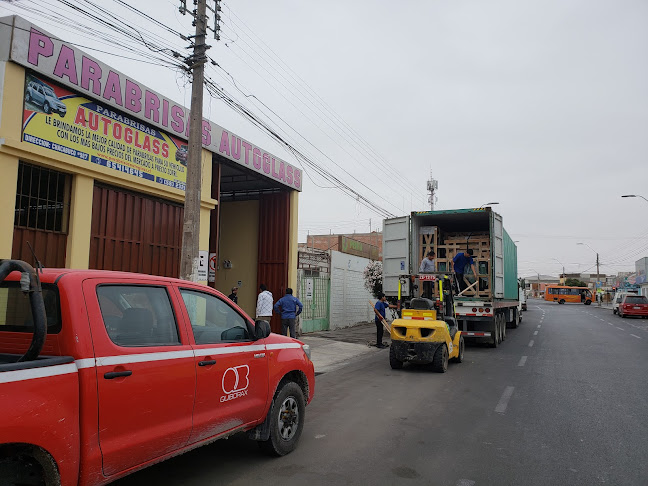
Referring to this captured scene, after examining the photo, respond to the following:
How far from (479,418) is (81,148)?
26.7ft

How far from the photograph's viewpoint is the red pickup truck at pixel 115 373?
266 cm

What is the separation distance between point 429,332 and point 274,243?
7.96 m

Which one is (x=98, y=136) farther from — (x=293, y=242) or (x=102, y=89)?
(x=293, y=242)

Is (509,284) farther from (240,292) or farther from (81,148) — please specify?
(81,148)

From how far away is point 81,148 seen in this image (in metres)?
8.79

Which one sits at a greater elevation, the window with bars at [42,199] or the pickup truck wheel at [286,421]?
the window with bars at [42,199]

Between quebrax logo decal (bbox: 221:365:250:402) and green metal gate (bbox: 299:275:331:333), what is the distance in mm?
12552

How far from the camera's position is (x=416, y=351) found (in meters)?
9.73

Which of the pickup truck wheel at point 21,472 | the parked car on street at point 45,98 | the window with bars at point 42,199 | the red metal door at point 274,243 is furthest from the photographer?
the red metal door at point 274,243

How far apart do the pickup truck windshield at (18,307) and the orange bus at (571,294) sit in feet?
225

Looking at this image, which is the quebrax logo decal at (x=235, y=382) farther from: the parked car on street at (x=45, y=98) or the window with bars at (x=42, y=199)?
the parked car on street at (x=45, y=98)

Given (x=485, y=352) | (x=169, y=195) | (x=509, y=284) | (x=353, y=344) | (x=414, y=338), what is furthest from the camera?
(x=509, y=284)

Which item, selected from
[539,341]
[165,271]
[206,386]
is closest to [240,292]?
[165,271]

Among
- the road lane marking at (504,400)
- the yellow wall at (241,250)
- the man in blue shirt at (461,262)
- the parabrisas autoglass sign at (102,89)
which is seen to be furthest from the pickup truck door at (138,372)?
the yellow wall at (241,250)
